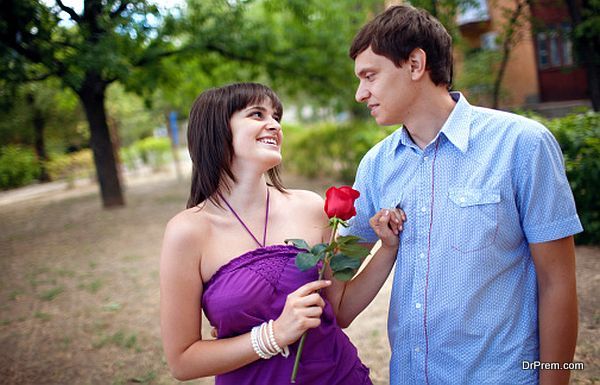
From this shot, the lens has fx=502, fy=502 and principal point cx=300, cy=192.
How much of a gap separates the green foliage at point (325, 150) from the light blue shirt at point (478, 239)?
34.9ft

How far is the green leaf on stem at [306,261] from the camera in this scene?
161 centimetres

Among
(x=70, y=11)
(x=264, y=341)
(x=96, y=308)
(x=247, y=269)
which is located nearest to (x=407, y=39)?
(x=247, y=269)

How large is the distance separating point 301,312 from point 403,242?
494 mm

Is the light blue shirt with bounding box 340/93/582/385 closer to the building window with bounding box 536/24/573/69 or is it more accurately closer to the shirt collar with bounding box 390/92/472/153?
the shirt collar with bounding box 390/92/472/153

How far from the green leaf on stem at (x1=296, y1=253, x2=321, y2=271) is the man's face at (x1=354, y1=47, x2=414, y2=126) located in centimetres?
62

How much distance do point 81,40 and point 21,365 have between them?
7.06 meters

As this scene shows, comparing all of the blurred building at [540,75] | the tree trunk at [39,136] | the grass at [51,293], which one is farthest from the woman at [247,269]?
the tree trunk at [39,136]

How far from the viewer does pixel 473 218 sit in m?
1.72

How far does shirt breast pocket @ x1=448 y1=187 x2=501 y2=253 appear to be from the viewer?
1701 millimetres

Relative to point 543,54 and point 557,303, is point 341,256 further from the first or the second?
point 543,54

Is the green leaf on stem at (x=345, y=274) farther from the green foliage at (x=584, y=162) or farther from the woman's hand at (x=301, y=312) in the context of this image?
the green foliage at (x=584, y=162)

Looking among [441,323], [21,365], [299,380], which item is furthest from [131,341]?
[441,323]

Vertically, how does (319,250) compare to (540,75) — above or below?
below

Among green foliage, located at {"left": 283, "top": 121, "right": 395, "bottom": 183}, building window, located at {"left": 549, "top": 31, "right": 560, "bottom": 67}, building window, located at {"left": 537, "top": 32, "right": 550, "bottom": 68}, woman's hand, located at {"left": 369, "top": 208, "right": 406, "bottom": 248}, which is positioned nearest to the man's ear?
woman's hand, located at {"left": 369, "top": 208, "right": 406, "bottom": 248}
